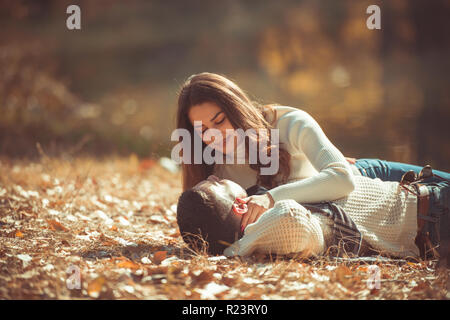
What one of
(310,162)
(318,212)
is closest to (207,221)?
(318,212)

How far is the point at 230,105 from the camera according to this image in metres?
2.41

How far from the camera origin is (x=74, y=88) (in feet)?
36.3

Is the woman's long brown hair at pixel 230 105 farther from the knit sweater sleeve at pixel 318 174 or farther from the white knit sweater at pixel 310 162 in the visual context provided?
the knit sweater sleeve at pixel 318 174

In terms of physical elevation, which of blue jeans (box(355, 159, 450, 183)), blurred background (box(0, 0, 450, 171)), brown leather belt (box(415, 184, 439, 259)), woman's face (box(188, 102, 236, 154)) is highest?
blurred background (box(0, 0, 450, 171))

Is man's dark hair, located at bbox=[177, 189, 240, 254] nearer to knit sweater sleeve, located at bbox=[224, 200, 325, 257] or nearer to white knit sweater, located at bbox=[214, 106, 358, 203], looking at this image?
knit sweater sleeve, located at bbox=[224, 200, 325, 257]

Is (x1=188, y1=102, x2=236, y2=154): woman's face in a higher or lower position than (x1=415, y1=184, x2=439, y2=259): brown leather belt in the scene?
higher

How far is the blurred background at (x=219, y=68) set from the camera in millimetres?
6125

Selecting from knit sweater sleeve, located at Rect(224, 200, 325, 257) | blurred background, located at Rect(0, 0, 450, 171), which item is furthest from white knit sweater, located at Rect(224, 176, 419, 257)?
blurred background, located at Rect(0, 0, 450, 171)

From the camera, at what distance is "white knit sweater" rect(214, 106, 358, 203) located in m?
2.17

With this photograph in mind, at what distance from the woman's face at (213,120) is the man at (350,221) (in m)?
0.33

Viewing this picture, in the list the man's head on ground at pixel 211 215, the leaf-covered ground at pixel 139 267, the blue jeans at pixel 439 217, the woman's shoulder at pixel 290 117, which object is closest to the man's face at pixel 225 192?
the man's head on ground at pixel 211 215

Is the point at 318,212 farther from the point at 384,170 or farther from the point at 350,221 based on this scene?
the point at 384,170
